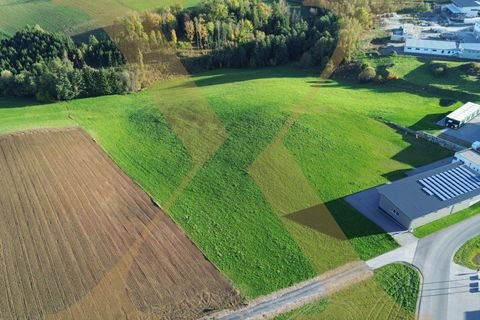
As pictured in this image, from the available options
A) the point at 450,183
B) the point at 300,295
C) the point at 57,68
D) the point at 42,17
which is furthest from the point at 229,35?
the point at 300,295

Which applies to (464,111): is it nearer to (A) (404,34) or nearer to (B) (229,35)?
(A) (404,34)

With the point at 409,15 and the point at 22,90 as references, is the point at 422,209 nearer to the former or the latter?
the point at 22,90

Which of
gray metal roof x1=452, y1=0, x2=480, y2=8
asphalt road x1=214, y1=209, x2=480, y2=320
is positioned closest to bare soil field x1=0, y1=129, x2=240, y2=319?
asphalt road x1=214, y1=209, x2=480, y2=320

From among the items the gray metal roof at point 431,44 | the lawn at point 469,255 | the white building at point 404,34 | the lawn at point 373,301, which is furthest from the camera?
the white building at point 404,34

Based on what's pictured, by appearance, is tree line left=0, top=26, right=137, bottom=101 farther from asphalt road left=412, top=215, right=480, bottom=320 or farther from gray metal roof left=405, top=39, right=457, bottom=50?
asphalt road left=412, top=215, right=480, bottom=320

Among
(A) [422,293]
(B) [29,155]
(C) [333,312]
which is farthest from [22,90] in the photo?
(A) [422,293]

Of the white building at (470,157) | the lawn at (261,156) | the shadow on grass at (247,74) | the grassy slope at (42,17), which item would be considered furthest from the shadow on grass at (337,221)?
the grassy slope at (42,17)

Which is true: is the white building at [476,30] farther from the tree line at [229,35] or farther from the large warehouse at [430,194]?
the large warehouse at [430,194]
